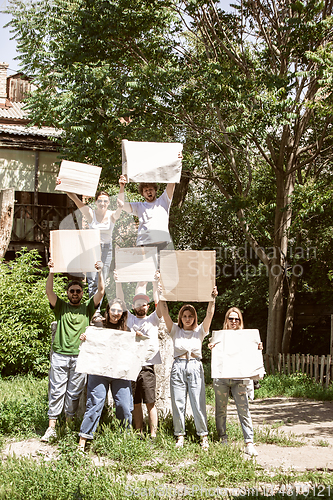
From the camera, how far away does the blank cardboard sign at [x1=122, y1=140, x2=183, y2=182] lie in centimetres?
595

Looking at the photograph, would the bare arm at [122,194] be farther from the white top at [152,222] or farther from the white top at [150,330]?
the white top at [150,330]

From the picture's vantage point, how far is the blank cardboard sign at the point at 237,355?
5.54 meters

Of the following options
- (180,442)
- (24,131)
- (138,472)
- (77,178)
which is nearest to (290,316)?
(180,442)

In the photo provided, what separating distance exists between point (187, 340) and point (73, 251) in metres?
1.56

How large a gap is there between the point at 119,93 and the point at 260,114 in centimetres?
345

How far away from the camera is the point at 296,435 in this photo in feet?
23.6

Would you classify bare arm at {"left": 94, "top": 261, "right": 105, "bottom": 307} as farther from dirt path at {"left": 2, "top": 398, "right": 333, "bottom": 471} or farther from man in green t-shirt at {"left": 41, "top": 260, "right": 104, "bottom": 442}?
dirt path at {"left": 2, "top": 398, "right": 333, "bottom": 471}

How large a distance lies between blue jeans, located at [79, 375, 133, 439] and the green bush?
5440mm

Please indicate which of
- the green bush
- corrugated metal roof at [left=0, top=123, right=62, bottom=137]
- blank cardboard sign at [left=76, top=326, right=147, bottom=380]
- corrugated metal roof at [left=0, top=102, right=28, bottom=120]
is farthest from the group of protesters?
corrugated metal roof at [left=0, top=102, right=28, bottom=120]

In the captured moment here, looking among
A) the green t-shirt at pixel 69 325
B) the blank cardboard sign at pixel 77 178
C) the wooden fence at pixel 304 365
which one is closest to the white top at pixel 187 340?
the green t-shirt at pixel 69 325

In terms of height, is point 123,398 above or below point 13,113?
below

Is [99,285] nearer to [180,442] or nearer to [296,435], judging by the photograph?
[180,442]

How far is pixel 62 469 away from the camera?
468 centimetres

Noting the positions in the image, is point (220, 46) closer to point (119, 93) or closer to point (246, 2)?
point (246, 2)
